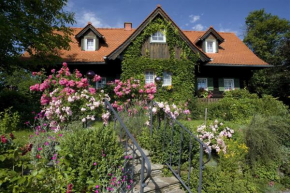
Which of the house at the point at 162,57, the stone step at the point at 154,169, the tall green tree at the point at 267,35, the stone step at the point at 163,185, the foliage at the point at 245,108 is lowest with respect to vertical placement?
the stone step at the point at 163,185

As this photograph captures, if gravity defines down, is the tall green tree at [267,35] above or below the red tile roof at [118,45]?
above

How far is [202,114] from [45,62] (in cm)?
849

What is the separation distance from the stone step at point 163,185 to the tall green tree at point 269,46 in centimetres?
1832

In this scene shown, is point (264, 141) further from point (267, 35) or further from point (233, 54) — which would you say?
point (267, 35)

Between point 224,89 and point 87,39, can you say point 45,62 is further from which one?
point 224,89

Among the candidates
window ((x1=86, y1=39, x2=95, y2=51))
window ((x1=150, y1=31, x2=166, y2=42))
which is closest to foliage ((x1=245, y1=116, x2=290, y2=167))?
window ((x1=150, y1=31, x2=166, y2=42))

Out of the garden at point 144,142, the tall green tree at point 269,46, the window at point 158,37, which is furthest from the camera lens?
the tall green tree at point 269,46

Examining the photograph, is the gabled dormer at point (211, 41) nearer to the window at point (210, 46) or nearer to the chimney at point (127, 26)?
the window at point (210, 46)

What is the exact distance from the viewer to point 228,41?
54.1 ft

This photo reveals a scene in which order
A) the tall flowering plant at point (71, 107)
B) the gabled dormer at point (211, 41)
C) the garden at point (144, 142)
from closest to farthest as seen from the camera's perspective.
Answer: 1. the garden at point (144, 142)
2. the tall flowering plant at point (71, 107)
3. the gabled dormer at point (211, 41)

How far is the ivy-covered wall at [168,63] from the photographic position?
1162 centimetres

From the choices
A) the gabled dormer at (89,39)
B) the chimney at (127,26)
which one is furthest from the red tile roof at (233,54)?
the gabled dormer at (89,39)

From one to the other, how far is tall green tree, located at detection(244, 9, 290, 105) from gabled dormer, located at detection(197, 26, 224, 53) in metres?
7.24

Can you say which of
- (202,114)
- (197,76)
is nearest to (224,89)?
(197,76)
